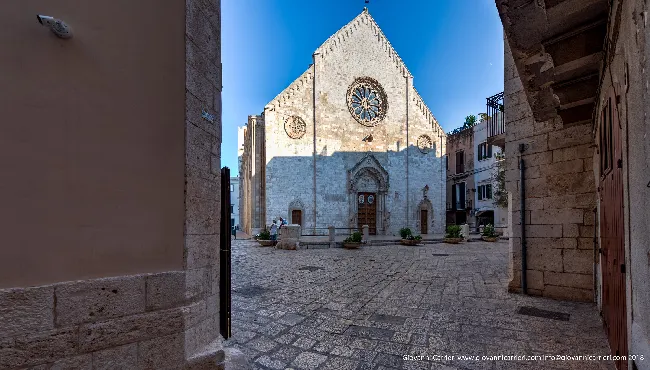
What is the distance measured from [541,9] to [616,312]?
9.31 feet

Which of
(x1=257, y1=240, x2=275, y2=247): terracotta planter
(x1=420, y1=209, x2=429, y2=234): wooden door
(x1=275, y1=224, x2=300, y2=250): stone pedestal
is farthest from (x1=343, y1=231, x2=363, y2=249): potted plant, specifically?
(x1=420, y1=209, x2=429, y2=234): wooden door

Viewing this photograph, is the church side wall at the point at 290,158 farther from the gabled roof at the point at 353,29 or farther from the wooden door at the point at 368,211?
the wooden door at the point at 368,211

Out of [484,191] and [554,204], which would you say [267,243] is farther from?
[484,191]

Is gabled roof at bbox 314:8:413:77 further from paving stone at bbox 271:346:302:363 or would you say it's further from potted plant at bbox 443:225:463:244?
paving stone at bbox 271:346:302:363

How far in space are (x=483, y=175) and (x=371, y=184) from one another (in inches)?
478

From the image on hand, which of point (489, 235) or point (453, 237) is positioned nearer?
point (453, 237)

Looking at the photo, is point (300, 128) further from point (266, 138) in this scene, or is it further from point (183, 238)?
point (183, 238)

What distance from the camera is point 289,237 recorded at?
14.4 metres

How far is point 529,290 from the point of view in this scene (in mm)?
5707

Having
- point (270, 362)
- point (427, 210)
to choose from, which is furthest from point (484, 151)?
point (270, 362)

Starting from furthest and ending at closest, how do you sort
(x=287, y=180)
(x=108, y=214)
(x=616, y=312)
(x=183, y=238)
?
(x=287, y=180) < (x=616, y=312) < (x=183, y=238) < (x=108, y=214)

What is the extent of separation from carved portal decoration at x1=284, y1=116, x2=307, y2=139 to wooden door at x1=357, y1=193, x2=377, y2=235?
6.39 metres

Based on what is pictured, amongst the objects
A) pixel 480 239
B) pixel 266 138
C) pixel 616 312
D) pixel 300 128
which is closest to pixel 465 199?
pixel 480 239

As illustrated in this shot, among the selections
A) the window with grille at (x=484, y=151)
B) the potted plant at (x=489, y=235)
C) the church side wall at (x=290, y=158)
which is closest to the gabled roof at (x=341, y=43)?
the church side wall at (x=290, y=158)
